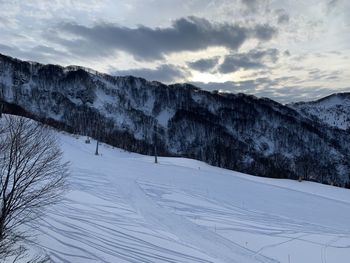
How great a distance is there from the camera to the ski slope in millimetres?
17516

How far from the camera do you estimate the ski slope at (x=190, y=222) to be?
17516 mm

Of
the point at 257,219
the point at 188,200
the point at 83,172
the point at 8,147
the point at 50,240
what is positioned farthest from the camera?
the point at 83,172

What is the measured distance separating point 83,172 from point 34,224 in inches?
619

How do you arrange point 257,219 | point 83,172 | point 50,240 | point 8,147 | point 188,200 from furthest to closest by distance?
point 83,172 < point 188,200 < point 257,219 < point 50,240 < point 8,147

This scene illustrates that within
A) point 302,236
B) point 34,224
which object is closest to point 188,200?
point 302,236

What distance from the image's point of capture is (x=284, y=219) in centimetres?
2434

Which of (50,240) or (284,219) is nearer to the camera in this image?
(50,240)

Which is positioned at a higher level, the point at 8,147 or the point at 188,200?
the point at 8,147

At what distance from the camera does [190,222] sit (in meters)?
22.1

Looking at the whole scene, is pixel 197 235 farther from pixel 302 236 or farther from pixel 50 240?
pixel 50 240

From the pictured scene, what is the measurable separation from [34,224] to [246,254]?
1077cm

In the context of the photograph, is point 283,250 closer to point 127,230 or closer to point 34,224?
point 127,230

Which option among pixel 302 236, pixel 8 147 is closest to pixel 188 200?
pixel 302 236

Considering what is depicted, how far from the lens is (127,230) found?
20.0m
